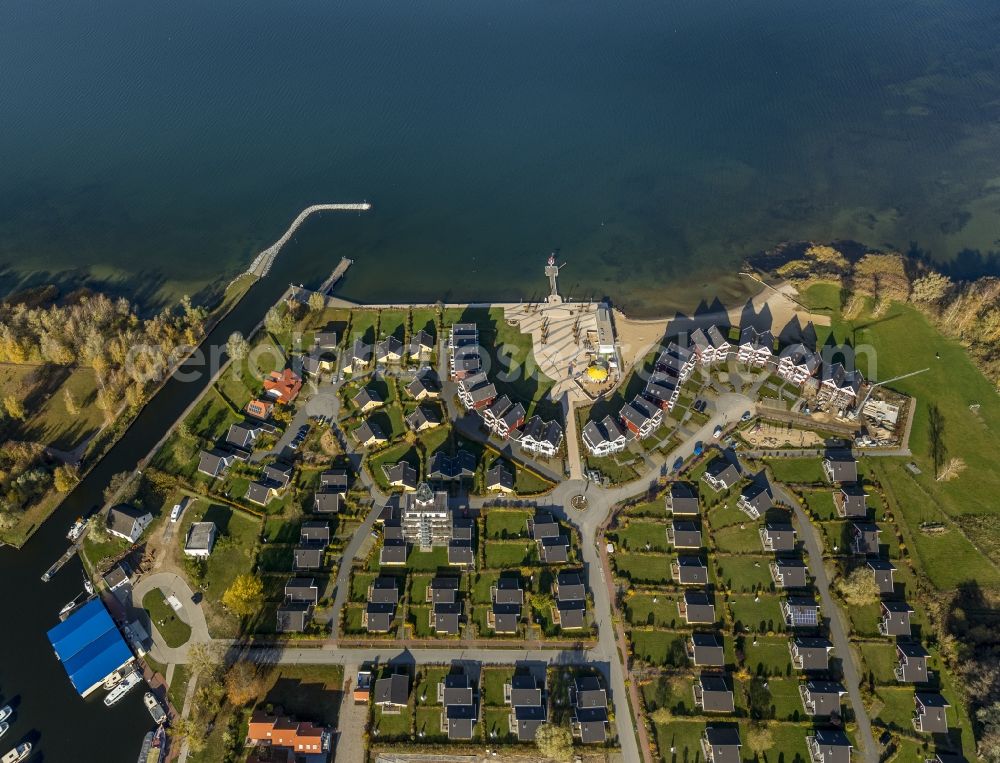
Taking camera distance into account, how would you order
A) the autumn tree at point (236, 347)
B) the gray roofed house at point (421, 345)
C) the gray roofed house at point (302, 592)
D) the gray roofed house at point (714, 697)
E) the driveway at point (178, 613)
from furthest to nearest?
the gray roofed house at point (421, 345)
the autumn tree at point (236, 347)
the gray roofed house at point (302, 592)
the driveway at point (178, 613)
the gray roofed house at point (714, 697)

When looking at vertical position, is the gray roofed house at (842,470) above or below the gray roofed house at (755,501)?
above

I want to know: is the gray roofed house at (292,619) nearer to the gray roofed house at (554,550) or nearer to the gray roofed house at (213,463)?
the gray roofed house at (213,463)

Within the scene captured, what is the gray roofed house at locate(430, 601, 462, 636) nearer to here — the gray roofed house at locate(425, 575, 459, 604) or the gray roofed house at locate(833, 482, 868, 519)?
the gray roofed house at locate(425, 575, 459, 604)

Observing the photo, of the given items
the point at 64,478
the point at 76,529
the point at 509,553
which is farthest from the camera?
the point at 64,478

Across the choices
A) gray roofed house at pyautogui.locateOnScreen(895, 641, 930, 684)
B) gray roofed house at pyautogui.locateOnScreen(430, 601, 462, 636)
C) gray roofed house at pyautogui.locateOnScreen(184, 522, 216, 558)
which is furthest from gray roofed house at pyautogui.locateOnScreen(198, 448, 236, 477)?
gray roofed house at pyautogui.locateOnScreen(895, 641, 930, 684)

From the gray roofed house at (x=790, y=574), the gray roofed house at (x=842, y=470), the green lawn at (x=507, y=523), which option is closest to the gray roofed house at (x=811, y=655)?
the gray roofed house at (x=790, y=574)

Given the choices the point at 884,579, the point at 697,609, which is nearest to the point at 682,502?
the point at 697,609

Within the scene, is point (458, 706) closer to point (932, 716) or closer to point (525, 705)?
point (525, 705)
